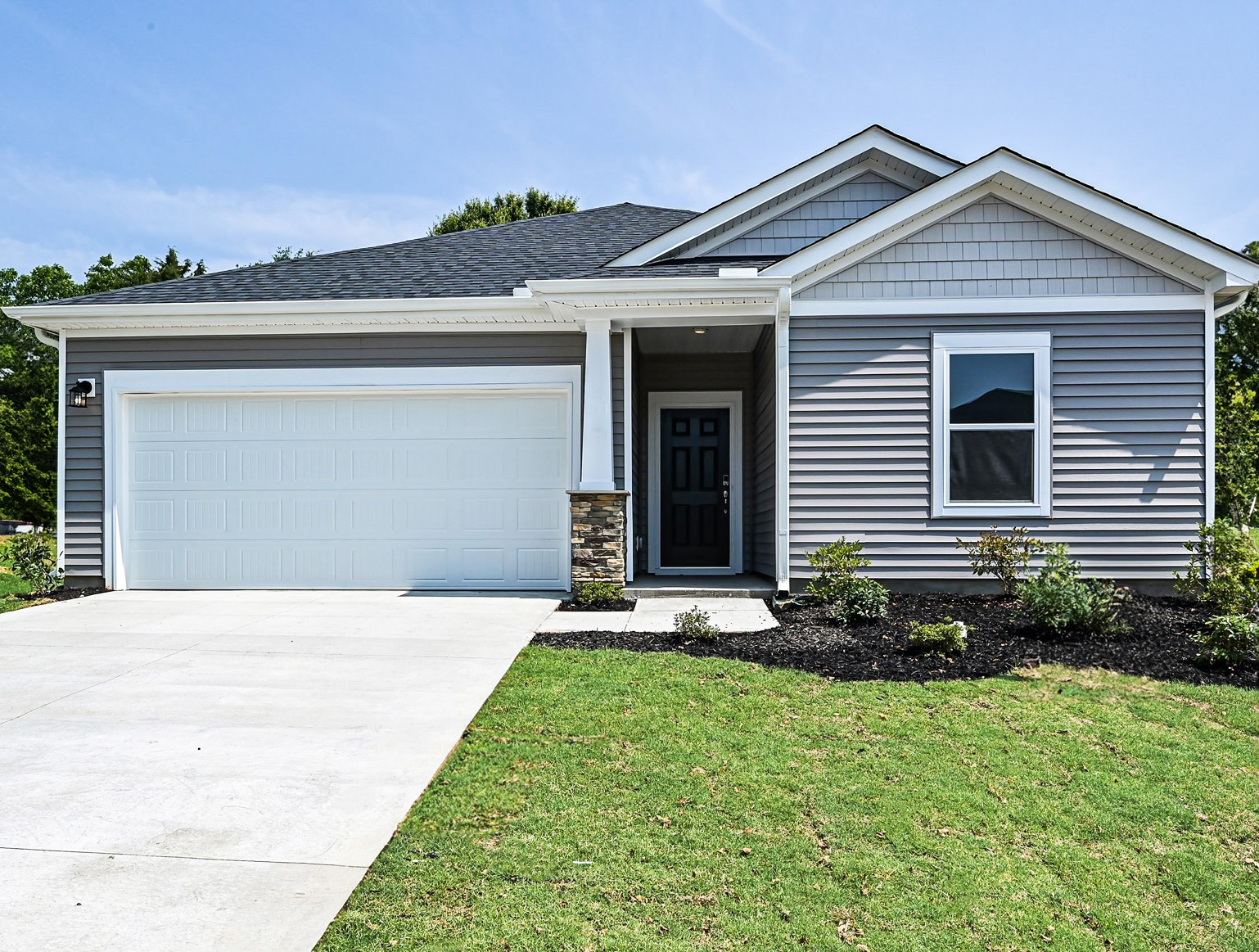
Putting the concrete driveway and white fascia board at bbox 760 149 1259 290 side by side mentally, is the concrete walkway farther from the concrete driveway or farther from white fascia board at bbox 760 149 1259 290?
white fascia board at bbox 760 149 1259 290

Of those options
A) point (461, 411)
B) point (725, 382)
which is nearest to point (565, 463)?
point (461, 411)

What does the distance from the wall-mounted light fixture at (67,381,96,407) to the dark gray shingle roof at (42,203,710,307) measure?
918 millimetres

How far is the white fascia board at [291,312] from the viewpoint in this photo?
8.99m

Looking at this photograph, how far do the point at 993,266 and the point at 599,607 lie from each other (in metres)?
5.05

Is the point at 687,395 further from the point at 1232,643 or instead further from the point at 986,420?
the point at 1232,643

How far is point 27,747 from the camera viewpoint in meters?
4.12

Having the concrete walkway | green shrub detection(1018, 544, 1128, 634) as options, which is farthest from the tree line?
the concrete walkway

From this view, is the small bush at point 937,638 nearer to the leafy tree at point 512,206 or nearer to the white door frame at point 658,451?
the white door frame at point 658,451

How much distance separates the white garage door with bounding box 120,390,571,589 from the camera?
30.6 ft

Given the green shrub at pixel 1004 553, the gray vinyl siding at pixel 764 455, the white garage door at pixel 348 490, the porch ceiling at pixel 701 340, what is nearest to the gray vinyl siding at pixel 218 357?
the white garage door at pixel 348 490

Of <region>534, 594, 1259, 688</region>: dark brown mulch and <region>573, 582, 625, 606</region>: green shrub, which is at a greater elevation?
<region>573, 582, 625, 606</region>: green shrub

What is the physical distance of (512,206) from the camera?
2875cm

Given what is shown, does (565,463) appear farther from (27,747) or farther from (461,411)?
(27,747)

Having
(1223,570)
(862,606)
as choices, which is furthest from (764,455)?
(1223,570)
